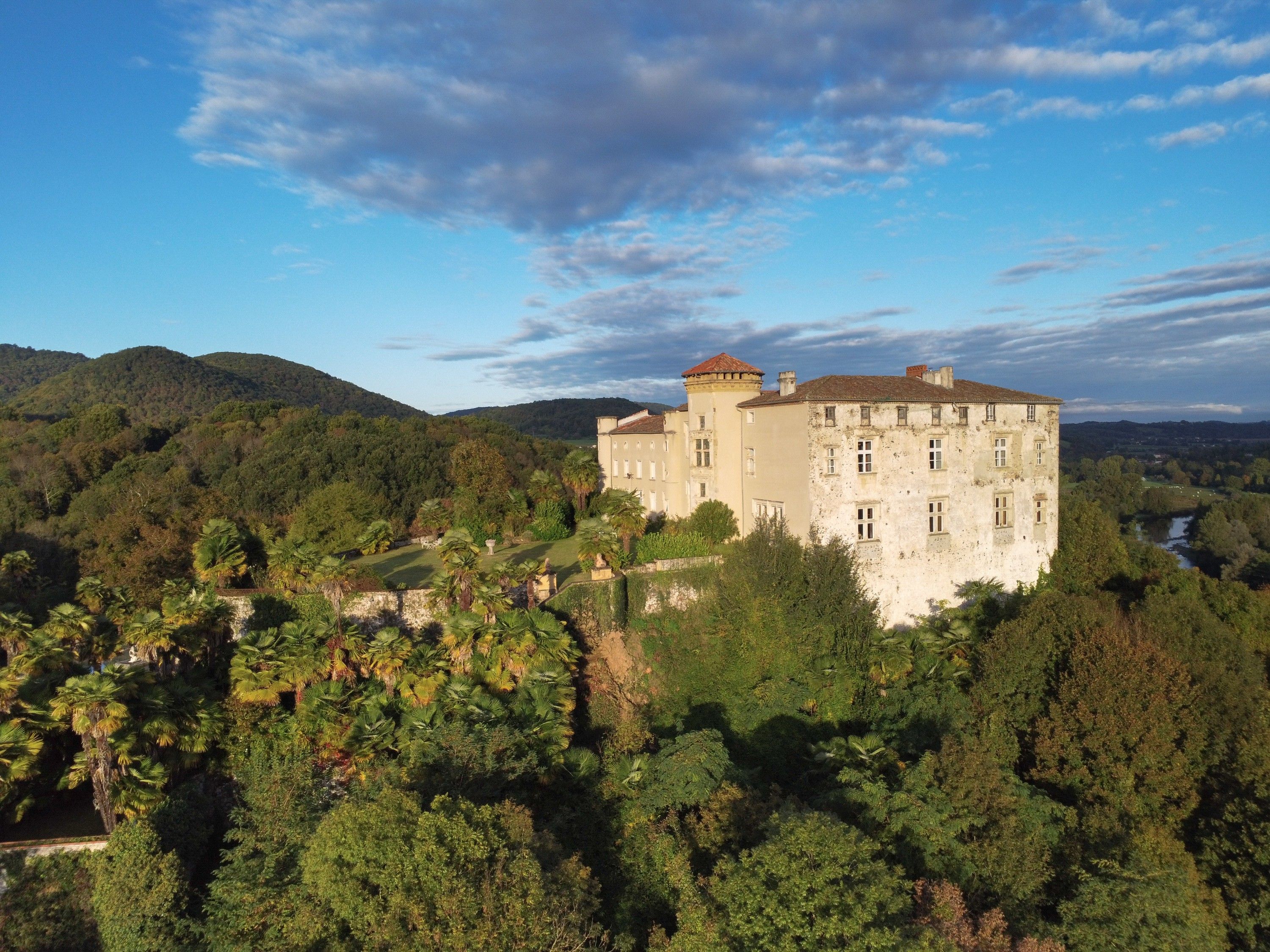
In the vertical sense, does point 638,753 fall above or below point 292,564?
below

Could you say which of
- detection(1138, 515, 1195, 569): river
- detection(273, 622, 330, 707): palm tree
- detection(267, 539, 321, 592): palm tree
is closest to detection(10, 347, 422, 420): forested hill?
detection(267, 539, 321, 592): palm tree

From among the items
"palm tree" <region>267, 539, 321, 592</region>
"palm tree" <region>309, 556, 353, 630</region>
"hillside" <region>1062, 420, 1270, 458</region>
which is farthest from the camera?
"hillside" <region>1062, 420, 1270, 458</region>

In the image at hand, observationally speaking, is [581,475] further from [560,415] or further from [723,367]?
[560,415]

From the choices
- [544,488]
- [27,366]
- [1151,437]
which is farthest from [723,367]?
[1151,437]

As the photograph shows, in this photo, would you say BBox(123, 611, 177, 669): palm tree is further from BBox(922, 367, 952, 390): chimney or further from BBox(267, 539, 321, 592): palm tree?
BBox(922, 367, 952, 390): chimney

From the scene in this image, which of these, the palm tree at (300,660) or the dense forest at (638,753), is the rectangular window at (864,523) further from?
the palm tree at (300,660)
